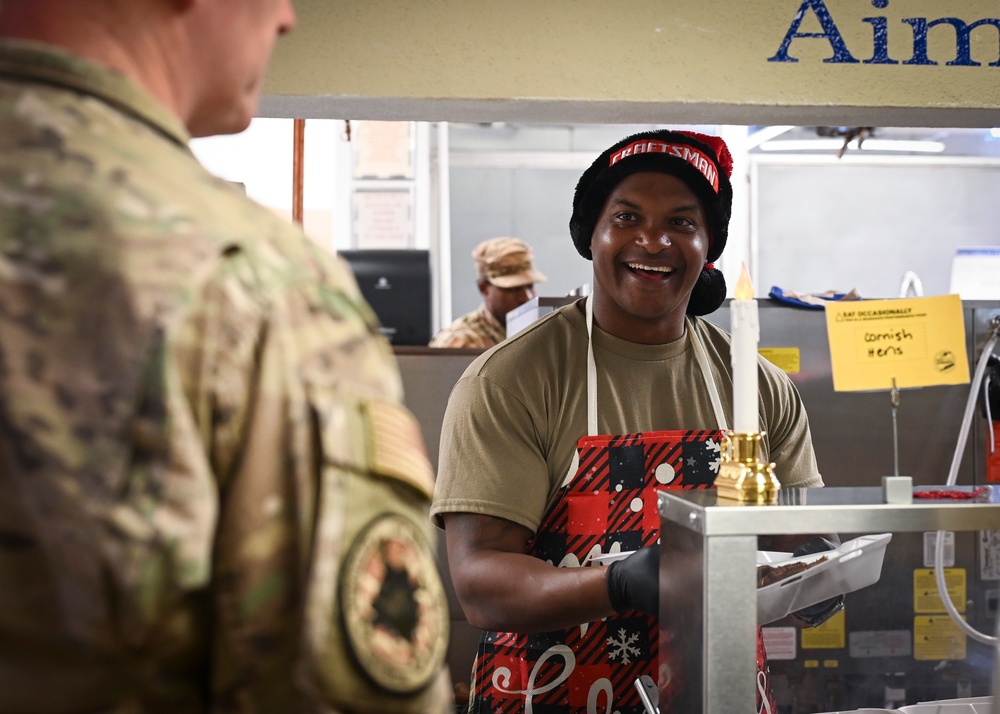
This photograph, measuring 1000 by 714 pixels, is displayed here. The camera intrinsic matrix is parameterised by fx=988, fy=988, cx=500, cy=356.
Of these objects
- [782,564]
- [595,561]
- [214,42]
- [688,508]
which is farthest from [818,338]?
[214,42]

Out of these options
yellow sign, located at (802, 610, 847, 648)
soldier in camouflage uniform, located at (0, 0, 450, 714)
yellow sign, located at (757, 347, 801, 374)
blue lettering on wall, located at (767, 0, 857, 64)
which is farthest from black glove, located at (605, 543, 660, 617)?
yellow sign, located at (757, 347, 801, 374)

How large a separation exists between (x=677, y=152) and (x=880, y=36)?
0.70 metres

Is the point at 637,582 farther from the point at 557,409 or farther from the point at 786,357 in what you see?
the point at 786,357

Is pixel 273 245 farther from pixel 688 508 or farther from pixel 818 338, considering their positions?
pixel 818 338

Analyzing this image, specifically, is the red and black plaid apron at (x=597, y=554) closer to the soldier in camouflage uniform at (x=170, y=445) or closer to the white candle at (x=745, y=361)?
the white candle at (x=745, y=361)

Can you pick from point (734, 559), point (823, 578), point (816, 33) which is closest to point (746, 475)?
point (734, 559)

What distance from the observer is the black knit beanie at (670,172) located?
2072 mm

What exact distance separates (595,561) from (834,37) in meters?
1.38

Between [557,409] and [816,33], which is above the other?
[816,33]

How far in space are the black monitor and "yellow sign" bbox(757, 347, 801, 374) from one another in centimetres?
179

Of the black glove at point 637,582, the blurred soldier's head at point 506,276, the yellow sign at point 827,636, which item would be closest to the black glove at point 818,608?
the black glove at point 637,582

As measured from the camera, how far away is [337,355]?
2.29 feet

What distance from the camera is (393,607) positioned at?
683mm

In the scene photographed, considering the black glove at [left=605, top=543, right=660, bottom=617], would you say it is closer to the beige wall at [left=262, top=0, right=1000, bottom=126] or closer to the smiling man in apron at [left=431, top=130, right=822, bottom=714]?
the smiling man in apron at [left=431, top=130, right=822, bottom=714]
